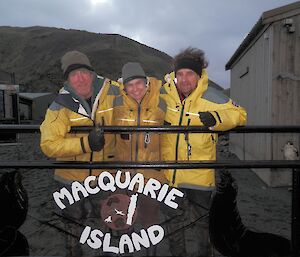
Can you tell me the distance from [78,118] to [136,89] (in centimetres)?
47

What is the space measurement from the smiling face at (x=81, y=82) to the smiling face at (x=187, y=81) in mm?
665

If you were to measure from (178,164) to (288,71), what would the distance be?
5.69m

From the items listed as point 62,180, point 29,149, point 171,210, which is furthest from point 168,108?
point 29,149

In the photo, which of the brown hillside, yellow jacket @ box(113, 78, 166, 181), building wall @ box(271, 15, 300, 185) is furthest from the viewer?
the brown hillside

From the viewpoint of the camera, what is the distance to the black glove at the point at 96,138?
2.04 metres

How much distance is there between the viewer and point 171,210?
246cm

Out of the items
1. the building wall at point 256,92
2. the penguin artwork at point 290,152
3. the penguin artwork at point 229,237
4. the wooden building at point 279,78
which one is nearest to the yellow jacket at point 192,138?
the penguin artwork at point 229,237

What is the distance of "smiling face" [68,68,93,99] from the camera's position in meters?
2.48

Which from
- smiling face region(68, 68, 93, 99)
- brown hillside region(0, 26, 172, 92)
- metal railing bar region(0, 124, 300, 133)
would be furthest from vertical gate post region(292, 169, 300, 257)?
brown hillside region(0, 26, 172, 92)

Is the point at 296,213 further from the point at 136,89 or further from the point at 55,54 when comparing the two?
the point at 55,54

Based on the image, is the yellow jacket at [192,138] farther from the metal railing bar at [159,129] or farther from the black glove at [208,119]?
the metal railing bar at [159,129]

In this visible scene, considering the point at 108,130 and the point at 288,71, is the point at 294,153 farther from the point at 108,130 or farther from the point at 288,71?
the point at 108,130

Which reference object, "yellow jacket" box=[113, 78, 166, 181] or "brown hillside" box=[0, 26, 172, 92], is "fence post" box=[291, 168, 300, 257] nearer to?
"yellow jacket" box=[113, 78, 166, 181]

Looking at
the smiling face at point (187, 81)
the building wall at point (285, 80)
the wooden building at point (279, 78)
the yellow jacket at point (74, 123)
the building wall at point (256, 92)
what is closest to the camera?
the yellow jacket at point (74, 123)
